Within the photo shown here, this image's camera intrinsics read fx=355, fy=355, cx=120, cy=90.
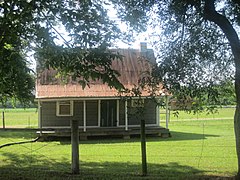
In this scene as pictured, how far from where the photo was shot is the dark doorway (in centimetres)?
2425

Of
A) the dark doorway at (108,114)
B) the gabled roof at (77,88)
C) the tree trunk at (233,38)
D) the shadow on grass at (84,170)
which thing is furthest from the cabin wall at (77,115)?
the tree trunk at (233,38)

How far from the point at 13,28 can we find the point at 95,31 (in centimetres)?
161

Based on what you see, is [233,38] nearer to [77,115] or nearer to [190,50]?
[190,50]

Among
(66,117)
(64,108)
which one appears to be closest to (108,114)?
(66,117)

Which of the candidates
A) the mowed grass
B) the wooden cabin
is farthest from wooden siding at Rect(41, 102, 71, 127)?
the mowed grass

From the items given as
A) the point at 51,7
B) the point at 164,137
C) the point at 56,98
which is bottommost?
the point at 164,137

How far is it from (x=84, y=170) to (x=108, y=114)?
14612 millimetres

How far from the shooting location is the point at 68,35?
7105 millimetres

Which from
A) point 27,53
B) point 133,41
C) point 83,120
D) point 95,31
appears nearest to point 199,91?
point 133,41

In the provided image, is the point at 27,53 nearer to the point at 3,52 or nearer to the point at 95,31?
the point at 3,52

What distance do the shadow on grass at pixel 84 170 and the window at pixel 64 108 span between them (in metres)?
8.61

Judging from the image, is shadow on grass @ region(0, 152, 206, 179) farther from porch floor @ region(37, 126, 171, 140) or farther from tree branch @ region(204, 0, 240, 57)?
porch floor @ region(37, 126, 171, 140)

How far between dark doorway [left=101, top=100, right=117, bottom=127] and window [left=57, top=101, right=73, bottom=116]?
7.10 feet

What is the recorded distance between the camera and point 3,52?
7.30 meters
